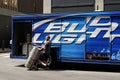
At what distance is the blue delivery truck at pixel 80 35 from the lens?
16.5m

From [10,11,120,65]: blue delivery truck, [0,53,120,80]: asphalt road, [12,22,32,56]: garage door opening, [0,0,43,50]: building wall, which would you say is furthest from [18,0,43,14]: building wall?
[0,53,120,80]: asphalt road

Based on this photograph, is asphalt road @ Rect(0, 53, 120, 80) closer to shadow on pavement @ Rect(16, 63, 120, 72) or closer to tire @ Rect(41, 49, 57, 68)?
shadow on pavement @ Rect(16, 63, 120, 72)

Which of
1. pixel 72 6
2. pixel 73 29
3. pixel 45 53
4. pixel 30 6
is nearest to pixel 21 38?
pixel 45 53

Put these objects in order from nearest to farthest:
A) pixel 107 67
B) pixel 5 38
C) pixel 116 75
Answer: pixel 116 75, pixel 107 67, pixel 5 38

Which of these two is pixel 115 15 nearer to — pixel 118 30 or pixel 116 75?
pixel 118 30

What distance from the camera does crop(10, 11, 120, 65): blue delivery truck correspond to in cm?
1655

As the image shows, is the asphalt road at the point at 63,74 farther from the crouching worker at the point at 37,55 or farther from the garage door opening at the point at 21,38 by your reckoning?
the garage door opening at the point at 21,38

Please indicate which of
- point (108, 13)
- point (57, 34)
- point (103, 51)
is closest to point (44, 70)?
point (57, 34)

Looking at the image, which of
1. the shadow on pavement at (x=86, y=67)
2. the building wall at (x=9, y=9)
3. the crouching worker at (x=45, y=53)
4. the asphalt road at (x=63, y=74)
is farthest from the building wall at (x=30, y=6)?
the asphalt road at (x=63, y=74)

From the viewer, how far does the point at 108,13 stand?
54.1 feet

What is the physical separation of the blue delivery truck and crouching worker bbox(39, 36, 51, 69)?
1.03 ft

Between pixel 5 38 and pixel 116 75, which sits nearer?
pixel 116 75

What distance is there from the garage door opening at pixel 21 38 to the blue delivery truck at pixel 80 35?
0.31m

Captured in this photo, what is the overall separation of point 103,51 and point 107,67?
232 centimetres
